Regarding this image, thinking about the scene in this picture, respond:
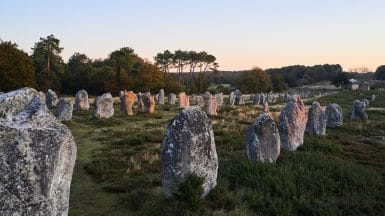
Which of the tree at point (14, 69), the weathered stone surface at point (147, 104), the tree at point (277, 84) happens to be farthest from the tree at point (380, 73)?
the weathered stone surface at point (147, 104)

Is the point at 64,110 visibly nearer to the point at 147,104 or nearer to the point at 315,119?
the point at 147,104

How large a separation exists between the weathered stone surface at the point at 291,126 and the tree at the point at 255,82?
76027 millimetres

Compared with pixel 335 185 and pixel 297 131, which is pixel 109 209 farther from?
pixel 297 131

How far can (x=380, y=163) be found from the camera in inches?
593

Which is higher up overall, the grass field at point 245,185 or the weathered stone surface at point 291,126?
the weathered stone surface at point 291,126

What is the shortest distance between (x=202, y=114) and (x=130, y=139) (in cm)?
930

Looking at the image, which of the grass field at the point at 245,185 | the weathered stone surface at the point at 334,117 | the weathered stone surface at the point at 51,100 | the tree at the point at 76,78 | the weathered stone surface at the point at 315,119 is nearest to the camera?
the grass field at the point at 245,185

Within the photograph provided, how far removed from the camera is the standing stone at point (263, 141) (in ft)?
43.3

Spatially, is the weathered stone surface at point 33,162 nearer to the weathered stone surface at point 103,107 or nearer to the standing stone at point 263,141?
the standing stone at point 263,141

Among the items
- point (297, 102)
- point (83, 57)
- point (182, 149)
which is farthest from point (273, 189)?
point (83, 57)

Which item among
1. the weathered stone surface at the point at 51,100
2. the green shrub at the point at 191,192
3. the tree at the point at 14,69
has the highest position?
the tree at the point at 14,69

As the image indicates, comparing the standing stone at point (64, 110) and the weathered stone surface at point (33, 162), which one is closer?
the weathered stone surface at point (33, 162)

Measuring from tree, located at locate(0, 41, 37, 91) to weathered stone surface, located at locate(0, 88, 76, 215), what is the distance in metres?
49.0

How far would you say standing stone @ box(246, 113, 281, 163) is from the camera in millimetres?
13203
